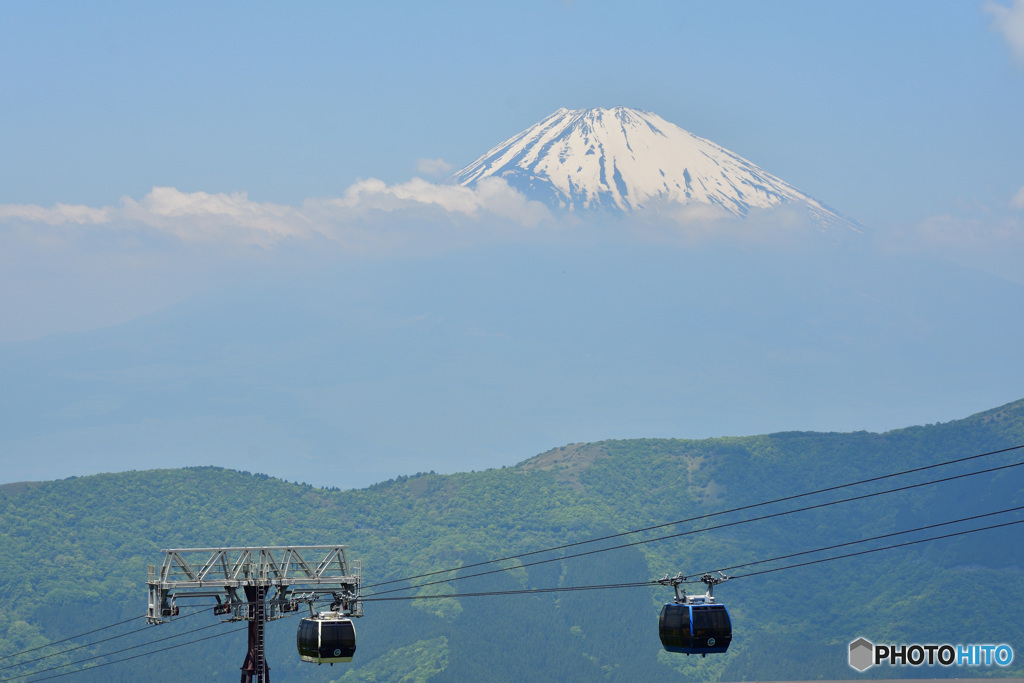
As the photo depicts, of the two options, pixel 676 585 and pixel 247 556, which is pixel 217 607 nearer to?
pixel 247 556

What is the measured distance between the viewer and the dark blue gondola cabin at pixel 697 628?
172 ft

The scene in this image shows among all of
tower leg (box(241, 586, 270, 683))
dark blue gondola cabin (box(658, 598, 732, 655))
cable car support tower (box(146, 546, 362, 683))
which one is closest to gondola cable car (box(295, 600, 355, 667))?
cable car support tower (box(146, 546, 362, 683))

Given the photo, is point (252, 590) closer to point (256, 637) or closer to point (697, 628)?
point (256, 637)

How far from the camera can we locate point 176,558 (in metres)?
55.3

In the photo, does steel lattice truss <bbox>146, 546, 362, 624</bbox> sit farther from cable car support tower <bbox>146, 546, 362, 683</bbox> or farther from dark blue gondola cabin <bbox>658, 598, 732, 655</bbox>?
dark blue gondola cabin <bbox>658, 598, 732, 655</bbox>

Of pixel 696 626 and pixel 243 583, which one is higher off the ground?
pixel 243 583

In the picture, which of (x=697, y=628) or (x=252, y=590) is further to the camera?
(x=252, y=590)

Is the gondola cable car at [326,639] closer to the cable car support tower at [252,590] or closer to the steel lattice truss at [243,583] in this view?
the cable car support tower at [252,590]

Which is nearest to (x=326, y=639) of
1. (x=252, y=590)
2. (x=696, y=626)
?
(x=252, y=590)

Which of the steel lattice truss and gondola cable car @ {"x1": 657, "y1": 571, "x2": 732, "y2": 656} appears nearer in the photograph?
gondola cable car @ {"x1": 657, "y1": 571, "x2": 732, "y2": 656}

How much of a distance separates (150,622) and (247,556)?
4959mm

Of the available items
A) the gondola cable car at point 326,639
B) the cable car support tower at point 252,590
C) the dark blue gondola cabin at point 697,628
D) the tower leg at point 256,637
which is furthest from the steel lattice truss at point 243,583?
→ the dark blue gondola cabin at point 697,628

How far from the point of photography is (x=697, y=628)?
52.4 m

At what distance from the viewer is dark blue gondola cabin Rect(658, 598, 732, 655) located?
172 feet
